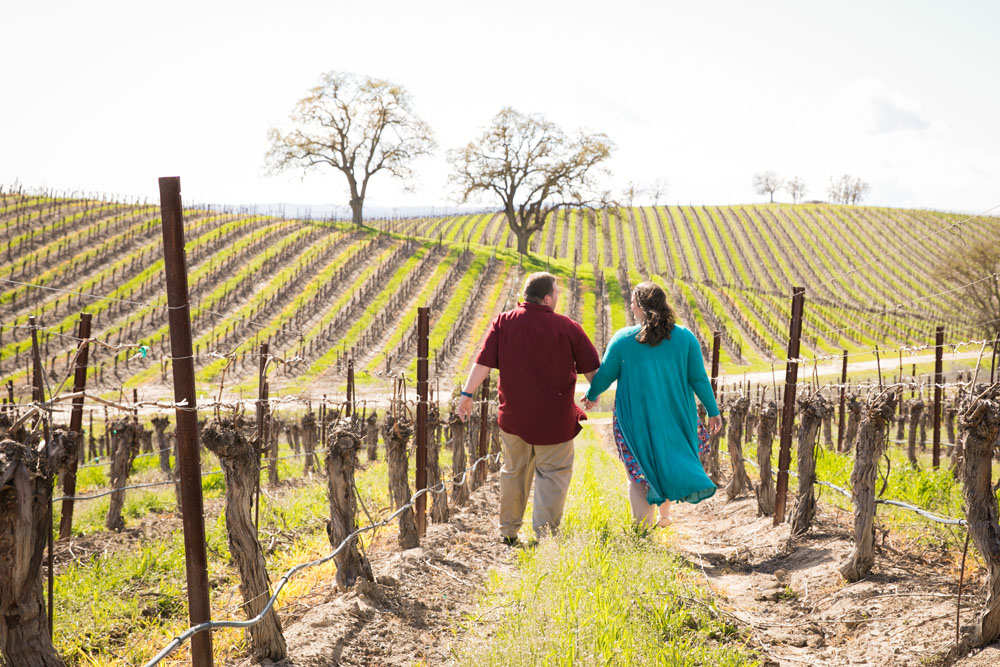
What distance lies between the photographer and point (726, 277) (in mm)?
48594

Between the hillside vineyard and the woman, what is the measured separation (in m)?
15.3

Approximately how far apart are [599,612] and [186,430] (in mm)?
1763

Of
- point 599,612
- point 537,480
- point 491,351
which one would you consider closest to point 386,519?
point 537,480

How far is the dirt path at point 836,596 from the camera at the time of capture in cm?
318

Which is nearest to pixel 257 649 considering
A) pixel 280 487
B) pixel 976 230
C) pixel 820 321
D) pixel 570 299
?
pixel 976 230

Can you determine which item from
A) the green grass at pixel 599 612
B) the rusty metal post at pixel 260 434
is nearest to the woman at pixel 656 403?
the green grass at pixel 599 612

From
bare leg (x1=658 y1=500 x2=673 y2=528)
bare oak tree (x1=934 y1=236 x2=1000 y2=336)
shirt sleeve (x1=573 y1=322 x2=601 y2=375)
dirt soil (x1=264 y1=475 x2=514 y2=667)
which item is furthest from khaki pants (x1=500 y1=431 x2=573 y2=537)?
bare oak tree (x1=934 y1=236 x2=1000 y2=336)

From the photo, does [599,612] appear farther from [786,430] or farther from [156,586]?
[156,586]

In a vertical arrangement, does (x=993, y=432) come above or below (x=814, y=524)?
above

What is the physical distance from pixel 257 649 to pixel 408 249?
3948 centimetres

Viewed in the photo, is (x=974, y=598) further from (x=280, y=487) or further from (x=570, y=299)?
(x=570, y=299)

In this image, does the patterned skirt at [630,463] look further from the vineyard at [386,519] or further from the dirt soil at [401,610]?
the dirt soil at [401,610]

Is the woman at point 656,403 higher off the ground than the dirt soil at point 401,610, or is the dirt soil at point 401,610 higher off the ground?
the woman at point 656,403

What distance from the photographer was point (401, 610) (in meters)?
3.76
